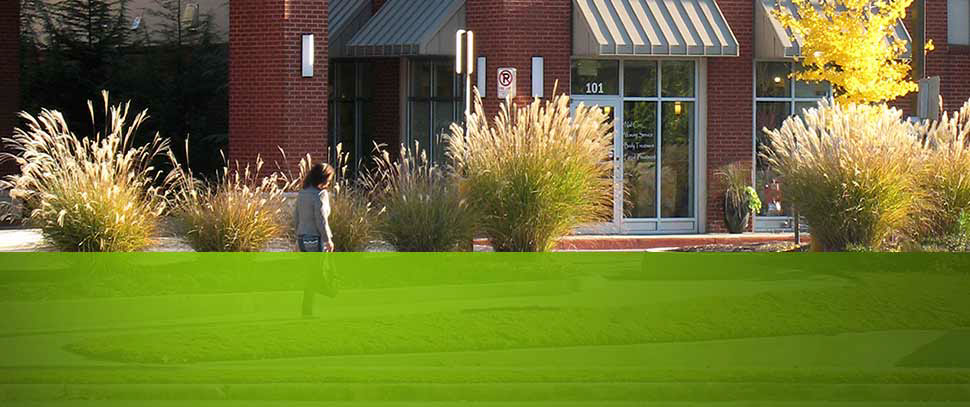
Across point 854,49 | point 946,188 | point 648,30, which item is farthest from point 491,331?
point 648,30

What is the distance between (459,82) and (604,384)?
16293 mm

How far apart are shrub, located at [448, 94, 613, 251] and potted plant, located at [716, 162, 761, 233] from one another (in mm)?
9651

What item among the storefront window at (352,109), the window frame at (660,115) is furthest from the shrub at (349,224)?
the storefront window at (352,109)

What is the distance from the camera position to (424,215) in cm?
1641

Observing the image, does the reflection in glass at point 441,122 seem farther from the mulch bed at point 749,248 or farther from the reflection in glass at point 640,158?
the mulch bed at point 749,248

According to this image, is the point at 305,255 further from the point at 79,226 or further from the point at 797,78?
the point at 797,78

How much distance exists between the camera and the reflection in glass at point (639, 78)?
85.0ft

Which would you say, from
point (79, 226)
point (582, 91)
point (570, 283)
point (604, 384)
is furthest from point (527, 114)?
point (582, 91)

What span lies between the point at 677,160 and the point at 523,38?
369cm

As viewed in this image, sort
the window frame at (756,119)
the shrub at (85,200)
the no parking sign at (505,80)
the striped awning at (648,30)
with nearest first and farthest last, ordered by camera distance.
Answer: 1. the shrub at (85,200)
2. the no parking sign at (505,80)
3. the striped awning at (648,30)
4. the window frame at (756,119)

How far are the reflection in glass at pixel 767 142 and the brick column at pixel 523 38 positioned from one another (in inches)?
150

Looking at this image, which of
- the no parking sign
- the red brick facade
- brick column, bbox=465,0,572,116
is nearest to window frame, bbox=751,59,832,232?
brick column, bbox=465,0,572,116

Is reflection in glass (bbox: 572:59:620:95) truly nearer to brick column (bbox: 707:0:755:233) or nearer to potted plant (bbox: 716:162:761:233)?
brick column (bbox: 707:0:755:233)

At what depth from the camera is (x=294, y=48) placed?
23812 mm
